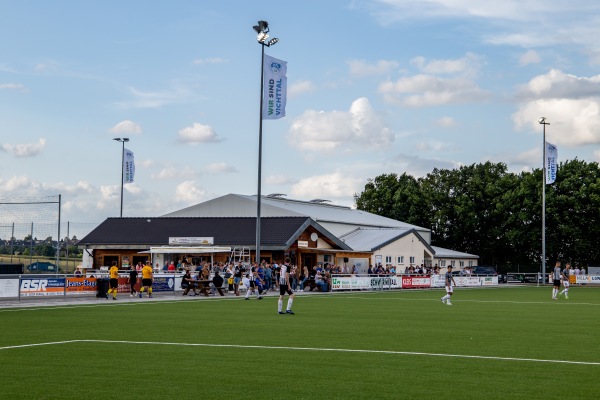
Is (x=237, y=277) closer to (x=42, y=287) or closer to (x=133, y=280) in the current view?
(x=133, y=280)

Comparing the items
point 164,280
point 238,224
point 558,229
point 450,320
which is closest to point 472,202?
point 558,229

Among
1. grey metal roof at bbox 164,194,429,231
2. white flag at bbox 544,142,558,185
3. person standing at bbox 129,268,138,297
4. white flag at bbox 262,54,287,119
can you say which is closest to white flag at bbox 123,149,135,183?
grey metal roof at bbox 164,194,429,231

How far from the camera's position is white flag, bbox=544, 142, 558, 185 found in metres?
67.4

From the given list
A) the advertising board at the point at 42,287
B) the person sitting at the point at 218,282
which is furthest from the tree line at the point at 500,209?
the advertising board at the point at 42,287

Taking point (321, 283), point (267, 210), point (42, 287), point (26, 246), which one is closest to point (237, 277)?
point (321, 283)

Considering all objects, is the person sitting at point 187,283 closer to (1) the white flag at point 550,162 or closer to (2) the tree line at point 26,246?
(2) the tree line at point 26,246

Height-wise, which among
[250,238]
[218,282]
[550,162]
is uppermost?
[550,162]

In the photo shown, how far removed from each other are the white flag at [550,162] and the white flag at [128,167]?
3319 centimetres

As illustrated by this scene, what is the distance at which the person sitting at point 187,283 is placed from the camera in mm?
43719

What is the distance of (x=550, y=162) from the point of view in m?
68.1

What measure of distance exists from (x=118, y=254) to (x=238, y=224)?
9.70 metres

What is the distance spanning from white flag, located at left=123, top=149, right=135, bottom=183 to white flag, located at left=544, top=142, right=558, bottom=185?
33187 mm

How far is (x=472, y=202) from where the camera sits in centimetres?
9550

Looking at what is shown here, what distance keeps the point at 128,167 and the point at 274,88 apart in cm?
2892
